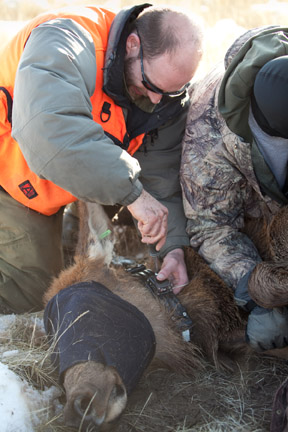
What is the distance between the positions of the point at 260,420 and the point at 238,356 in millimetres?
757

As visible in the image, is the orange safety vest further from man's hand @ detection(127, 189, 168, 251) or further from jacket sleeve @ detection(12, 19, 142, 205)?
man's hand @ detection(127, 189, 168, 251)

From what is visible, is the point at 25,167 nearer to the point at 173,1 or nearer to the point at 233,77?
the point at 233,77

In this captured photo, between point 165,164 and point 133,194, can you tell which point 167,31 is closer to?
point 165,164

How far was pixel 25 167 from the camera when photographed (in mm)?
4016

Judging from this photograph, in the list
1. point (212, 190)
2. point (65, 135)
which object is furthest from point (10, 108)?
point (212, 190)

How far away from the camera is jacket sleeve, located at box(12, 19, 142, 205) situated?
293 cm

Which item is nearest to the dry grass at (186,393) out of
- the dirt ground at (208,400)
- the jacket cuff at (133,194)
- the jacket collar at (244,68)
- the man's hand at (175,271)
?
the dirt ground at (208,400)

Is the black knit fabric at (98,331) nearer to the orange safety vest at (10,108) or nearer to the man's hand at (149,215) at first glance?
the man's hand at (149,215)

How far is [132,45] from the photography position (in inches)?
149

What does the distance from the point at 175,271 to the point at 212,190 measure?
67cm

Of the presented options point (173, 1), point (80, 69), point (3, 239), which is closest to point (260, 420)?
point (80, 69)

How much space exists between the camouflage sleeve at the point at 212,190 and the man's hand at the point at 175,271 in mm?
185

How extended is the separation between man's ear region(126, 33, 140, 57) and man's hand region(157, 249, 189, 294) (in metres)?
1.55

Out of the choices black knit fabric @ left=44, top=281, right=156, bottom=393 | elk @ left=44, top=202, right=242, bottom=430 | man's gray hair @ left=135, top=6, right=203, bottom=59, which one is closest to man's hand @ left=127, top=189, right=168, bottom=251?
elk @ left=44, top=202, right=242, bottom=430
